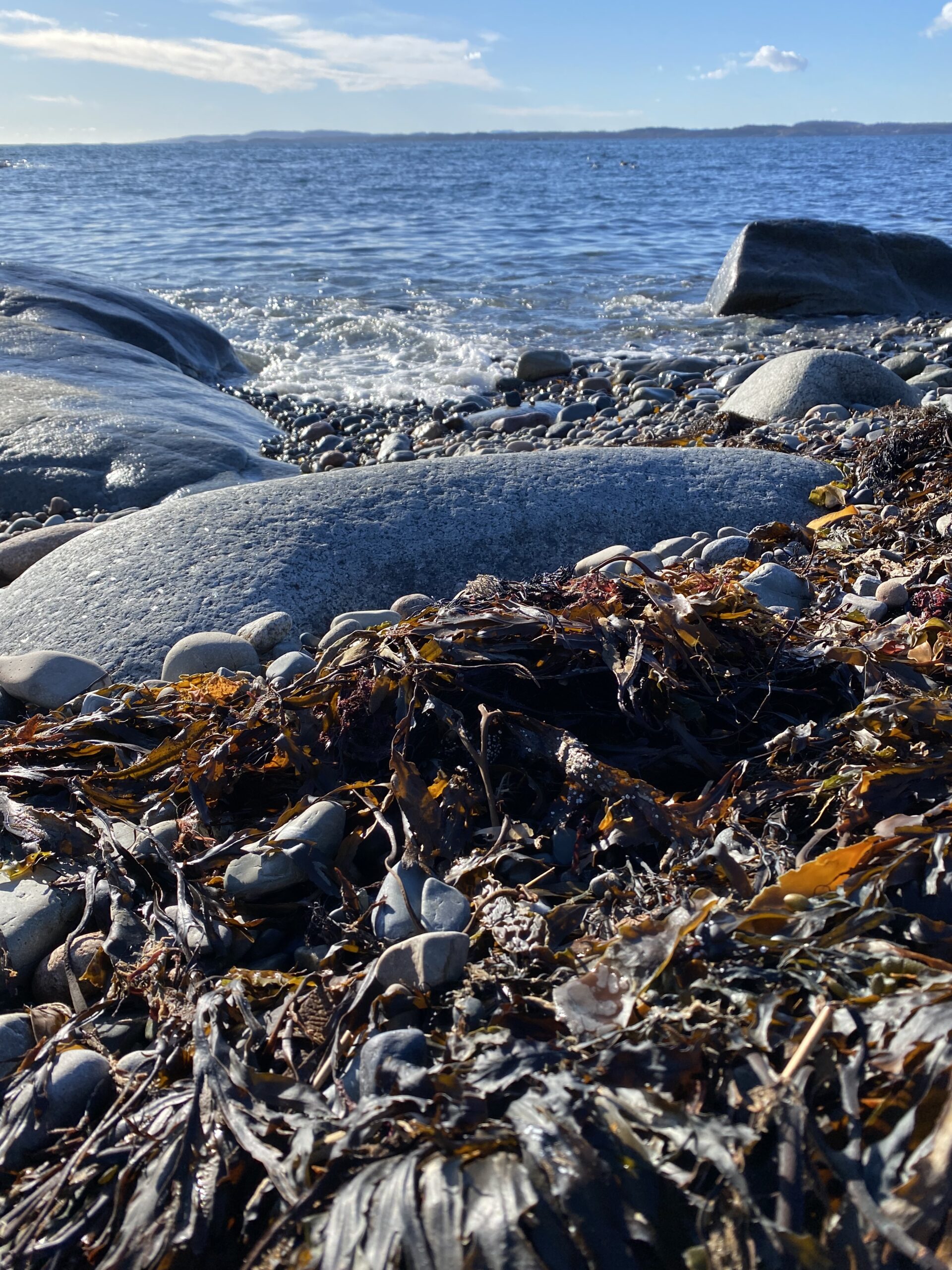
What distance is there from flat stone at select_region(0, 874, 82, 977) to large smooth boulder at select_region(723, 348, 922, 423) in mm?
4898

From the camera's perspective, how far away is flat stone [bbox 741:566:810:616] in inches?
105

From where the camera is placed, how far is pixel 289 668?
242 centimetres

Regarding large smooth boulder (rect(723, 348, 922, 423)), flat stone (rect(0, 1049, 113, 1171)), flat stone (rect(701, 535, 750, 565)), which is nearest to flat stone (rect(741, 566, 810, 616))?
flat stone (rect(701, 535, 750, 565))

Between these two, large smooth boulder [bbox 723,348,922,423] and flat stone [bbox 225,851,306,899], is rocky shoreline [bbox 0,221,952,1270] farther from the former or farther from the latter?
large smooth boulder [bbox 723,348,922,423]

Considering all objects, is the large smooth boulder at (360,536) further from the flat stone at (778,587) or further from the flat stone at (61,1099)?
the flat stone at (61,1099)

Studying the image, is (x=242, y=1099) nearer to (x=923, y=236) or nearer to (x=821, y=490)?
(x=821, y=490)

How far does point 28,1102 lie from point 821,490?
345cm

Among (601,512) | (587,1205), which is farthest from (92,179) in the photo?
(587,1205)

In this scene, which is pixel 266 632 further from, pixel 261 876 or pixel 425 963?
pixel 425 963

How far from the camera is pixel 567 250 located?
1564 centimetres

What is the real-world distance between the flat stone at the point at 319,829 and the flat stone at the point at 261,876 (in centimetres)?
5

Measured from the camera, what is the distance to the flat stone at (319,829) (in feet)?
5.49

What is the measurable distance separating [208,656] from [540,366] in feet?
20.8

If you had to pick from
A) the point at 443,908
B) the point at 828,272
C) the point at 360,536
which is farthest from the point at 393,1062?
the point at 828,272
